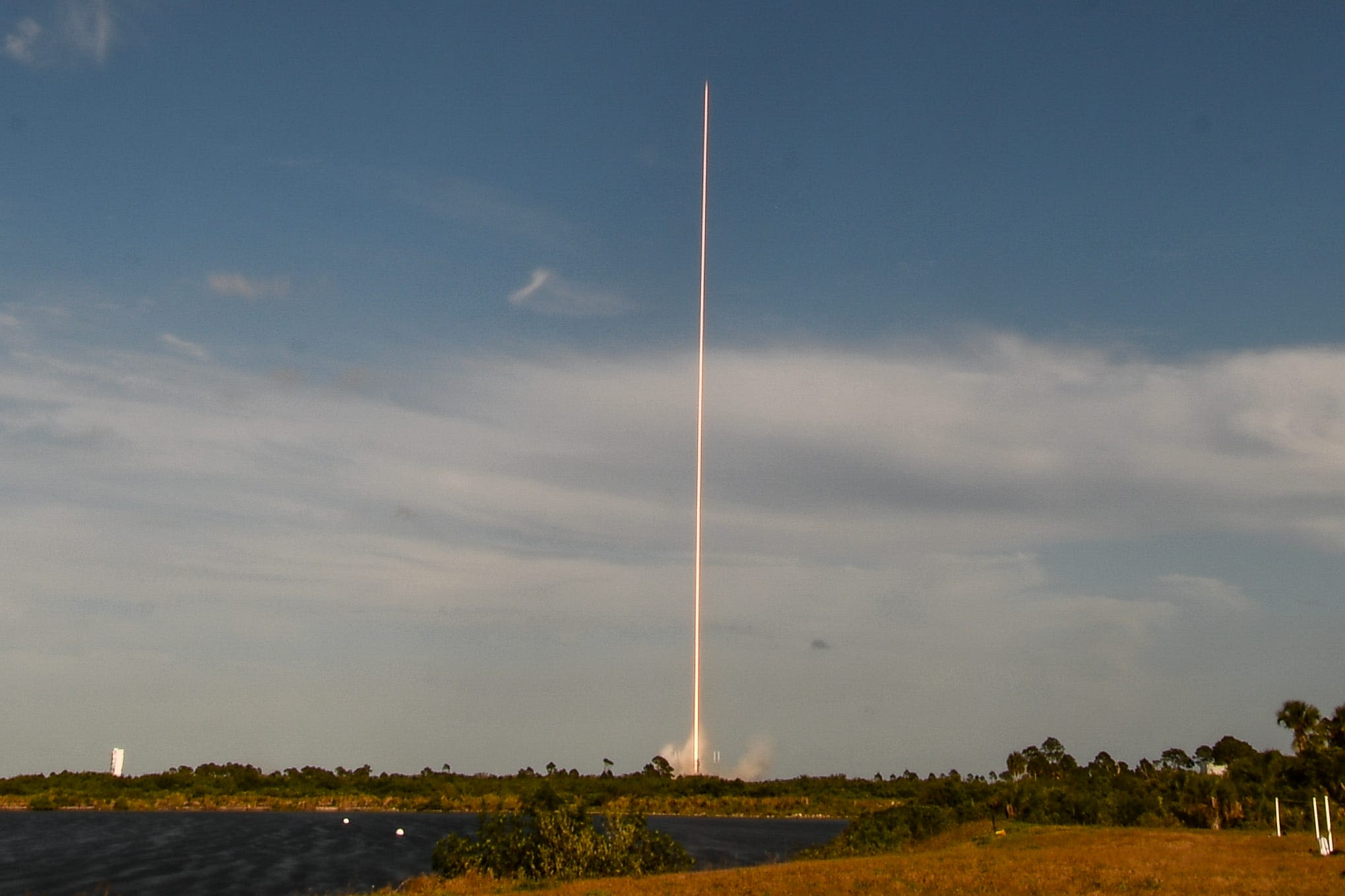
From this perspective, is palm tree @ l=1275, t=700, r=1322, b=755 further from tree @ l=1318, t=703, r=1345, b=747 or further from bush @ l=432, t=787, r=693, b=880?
bush @ l=432, t=787, r=693, b=880

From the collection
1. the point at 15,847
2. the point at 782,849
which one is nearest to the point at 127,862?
the point at 15,847

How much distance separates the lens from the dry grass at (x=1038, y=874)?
3800 centimetres

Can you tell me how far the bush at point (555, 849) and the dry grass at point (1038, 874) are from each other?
6.29 ft

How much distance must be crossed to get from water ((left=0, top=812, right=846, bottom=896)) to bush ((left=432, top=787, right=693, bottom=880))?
1181cm

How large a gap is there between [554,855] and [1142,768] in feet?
493

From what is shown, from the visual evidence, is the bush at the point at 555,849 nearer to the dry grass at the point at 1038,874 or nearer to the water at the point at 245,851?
the dry grass at the point at 1038,874

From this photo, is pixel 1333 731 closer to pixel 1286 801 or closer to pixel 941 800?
pixel 1286 801

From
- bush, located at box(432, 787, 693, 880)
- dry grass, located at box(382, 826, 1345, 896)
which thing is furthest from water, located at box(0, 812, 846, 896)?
dry grass, located at box(382, 826, 1345, 896)

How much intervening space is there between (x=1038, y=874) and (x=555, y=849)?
19.8 m

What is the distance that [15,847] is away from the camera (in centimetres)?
12094

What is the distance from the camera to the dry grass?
38.0 metres

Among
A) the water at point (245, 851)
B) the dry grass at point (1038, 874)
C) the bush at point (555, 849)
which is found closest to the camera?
the dry grass at point (1038, 874)

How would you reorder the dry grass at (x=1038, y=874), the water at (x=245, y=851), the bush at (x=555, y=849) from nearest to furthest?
the dry grass at (x=1038, y=874)
the bush at (x=555, y=849)
the water at (x=245, y=851)

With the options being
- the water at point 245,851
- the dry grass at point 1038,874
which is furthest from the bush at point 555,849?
the water at point 245,851
